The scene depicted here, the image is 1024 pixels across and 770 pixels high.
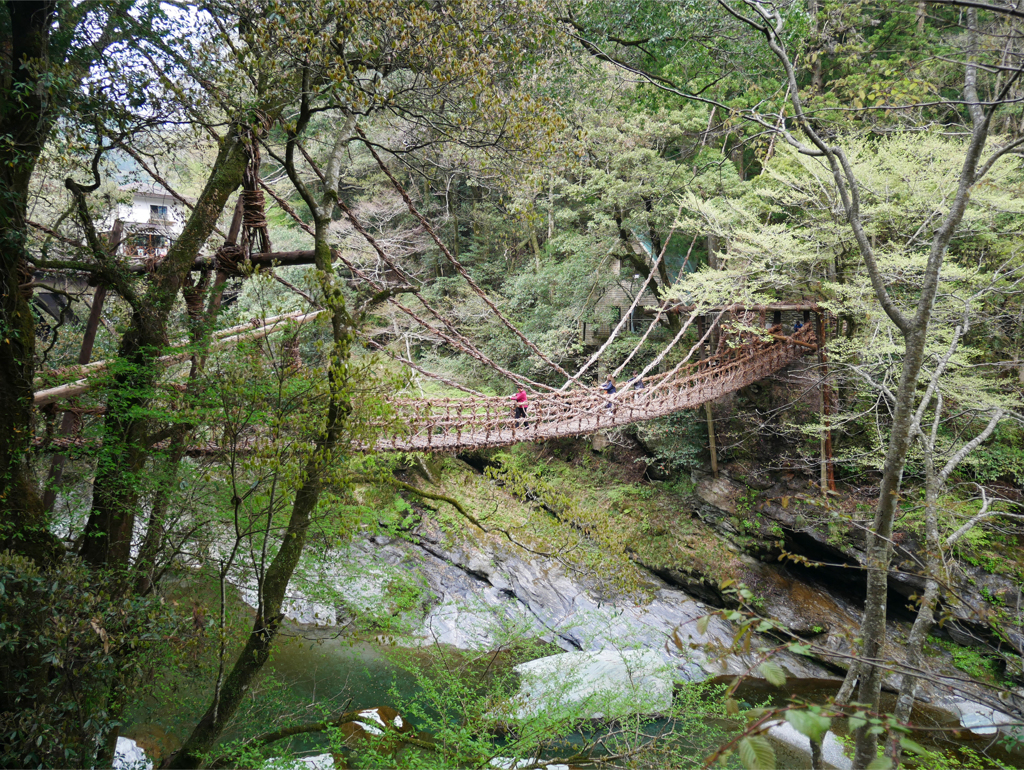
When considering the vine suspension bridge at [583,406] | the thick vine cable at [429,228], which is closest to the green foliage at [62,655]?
the vine suspension bridge at [583,406]

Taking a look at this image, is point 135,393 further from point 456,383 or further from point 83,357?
point 456,383

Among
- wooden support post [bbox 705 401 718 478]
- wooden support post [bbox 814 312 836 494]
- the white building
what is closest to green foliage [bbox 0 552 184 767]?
the white building

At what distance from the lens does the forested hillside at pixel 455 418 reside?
5.71ft

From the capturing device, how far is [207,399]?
2.08 metres

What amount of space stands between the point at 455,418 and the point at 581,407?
1.26m

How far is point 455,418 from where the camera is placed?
410 cm

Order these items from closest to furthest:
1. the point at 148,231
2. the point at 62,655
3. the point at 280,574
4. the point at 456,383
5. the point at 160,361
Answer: the point at 62,655 → the point at 280,574 → the point at 160,361 → the point at 148,231 → the point at 456,383

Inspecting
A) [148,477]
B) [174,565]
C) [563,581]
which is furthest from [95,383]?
[563,581]

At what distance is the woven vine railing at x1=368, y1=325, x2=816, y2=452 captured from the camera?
4.11m

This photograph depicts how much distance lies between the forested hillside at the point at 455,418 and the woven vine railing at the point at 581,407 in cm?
5

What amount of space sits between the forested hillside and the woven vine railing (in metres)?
0.05

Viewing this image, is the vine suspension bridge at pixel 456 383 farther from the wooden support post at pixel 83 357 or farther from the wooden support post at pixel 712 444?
the wooden support post at pixel 712 444

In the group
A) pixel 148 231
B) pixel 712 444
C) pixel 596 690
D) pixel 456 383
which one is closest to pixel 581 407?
pixel 456 383

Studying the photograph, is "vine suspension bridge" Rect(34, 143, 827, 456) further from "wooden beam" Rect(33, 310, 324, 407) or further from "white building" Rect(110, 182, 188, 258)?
"white building" Rect(110, 182, 188, 258)
